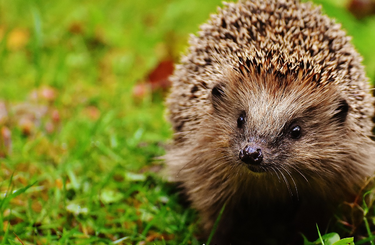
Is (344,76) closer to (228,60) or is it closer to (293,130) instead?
(293,130)

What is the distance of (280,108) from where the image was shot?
2193 millimetres

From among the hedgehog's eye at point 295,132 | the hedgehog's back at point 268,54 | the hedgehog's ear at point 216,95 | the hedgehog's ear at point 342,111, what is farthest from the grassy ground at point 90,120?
the hedgehog's ear at point 342,111

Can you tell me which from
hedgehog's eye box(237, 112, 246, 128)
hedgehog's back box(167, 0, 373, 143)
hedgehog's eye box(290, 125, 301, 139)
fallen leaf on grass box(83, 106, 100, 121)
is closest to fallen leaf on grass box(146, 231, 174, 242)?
hedgehog's back box(167, 0, 373, 143)

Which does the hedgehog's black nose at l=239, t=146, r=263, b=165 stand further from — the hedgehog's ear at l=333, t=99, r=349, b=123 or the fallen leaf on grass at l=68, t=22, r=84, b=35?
the fallen leaf on grass at l=68, t=22, r=84, b=35

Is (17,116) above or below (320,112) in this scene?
below

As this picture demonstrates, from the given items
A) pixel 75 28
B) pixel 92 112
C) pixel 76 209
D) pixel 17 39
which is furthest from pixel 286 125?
pixel 17 39

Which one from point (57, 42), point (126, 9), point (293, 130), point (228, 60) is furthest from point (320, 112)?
point (126, 9)

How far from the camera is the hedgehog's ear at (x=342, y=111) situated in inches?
89.7

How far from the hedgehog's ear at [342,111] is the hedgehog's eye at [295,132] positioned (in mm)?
262

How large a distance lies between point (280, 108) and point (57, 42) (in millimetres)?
3468

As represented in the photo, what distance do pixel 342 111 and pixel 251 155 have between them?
2.23 ft

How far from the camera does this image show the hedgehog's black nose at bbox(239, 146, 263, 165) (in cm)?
199

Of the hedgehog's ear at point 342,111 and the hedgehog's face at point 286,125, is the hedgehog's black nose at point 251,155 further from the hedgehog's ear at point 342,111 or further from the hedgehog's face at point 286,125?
the hedgehog's ear at point 342,111

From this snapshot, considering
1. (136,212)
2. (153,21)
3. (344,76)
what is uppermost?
(153,21)
